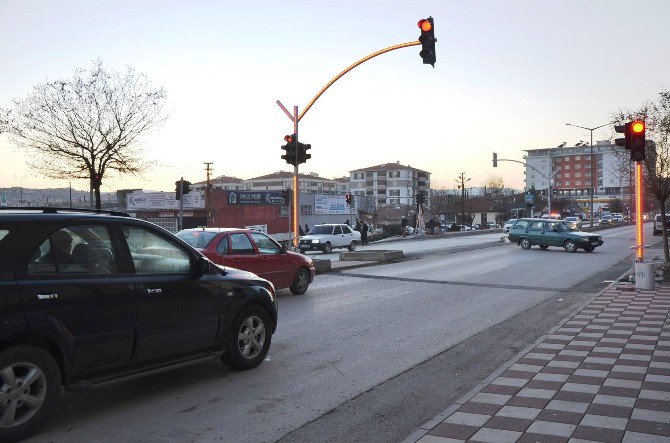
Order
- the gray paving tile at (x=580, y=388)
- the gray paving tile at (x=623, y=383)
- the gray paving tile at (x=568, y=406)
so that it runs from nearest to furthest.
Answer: the gray paving tile at (x=568, y=406) → the gray paving tile at (x=580, y=388) → the gray paving tile at (x=623, y=383)

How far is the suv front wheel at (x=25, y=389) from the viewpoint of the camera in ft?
14.5

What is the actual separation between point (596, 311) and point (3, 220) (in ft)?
30.7

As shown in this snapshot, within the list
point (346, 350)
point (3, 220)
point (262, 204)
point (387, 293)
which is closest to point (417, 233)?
point (262, 204)

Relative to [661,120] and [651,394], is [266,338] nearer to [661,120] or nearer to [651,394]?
[651,394]

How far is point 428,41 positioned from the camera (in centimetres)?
1482

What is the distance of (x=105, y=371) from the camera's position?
16.8 feet

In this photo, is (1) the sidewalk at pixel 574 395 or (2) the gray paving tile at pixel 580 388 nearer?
(1) the sidewalk at pixel 574 395

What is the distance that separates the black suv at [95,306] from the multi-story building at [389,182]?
475ft

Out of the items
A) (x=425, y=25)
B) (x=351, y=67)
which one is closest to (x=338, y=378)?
(x=425, y=25)

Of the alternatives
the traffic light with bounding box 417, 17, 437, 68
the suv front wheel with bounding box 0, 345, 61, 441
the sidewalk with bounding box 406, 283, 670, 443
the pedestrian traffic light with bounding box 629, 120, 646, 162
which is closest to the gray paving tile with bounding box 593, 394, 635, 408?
the sidewalk with bounding box 406, 283, 670, 443

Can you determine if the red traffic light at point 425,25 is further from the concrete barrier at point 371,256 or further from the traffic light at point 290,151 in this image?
the concrete barrier at point 371,256

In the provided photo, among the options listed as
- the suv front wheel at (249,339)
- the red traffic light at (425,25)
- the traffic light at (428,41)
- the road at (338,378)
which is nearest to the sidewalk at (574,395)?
the road at (338,378)

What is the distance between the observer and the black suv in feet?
14.8

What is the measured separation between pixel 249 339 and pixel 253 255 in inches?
224
